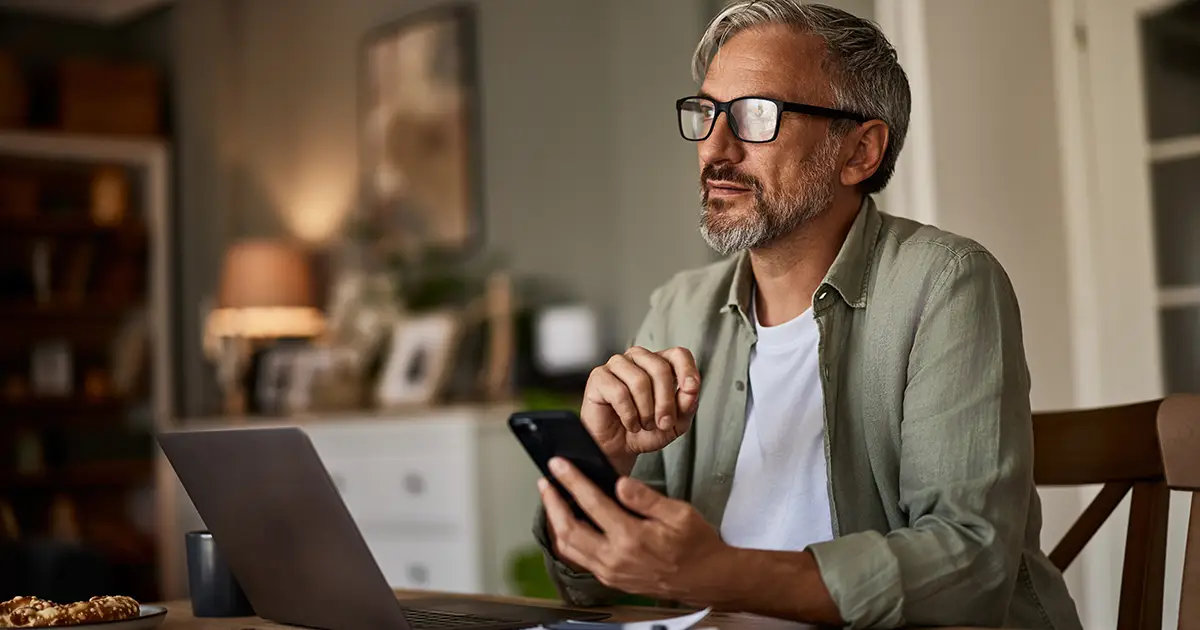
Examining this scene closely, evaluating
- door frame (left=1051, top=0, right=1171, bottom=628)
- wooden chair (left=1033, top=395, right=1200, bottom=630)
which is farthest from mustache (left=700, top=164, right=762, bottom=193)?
door frame (left=1051, top=0, right=1171, bottom=628)

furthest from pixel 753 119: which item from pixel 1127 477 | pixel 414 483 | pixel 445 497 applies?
pixel 414 483

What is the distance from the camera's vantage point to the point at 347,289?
15.7 ft

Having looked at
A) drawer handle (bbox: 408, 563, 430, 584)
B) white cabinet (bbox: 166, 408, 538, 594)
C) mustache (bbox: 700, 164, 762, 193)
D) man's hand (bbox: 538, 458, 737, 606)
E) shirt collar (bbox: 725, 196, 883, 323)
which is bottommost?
drawer handle (bbox: 408, 563, 430, 584)

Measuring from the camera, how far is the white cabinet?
378cm

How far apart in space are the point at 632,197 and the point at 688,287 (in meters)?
2.55

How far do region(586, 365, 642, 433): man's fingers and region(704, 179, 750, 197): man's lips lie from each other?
0.35 m

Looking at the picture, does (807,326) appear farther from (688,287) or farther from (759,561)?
(759,561)

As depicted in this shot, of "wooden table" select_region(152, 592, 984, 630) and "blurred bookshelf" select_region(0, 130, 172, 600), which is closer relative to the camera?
"wooden table" select_region(152, 592, 984, 630)

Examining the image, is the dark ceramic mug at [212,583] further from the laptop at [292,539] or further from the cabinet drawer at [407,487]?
the cabinet drawer at [407,487]

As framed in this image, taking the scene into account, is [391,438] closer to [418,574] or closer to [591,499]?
[418,574]

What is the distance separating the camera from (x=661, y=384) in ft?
4.47

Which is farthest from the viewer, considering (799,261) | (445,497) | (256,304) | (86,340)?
(86,340)

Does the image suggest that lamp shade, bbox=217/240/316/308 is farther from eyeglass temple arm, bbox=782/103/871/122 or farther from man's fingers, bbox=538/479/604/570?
man's fingers, bbox=538/479/604/570

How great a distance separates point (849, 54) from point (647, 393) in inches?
22.8
